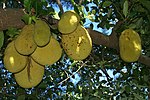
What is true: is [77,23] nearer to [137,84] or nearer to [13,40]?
[13,40]

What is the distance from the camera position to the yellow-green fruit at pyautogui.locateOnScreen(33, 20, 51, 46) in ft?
3.93

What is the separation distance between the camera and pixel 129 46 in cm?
152

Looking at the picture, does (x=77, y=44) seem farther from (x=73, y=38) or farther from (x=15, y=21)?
(x=15, y=21)

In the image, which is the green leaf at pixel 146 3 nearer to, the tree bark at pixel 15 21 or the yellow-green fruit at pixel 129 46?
the yellow-green fruit at pixel 129 46

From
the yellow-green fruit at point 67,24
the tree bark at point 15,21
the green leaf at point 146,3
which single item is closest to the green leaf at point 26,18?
the tree bark at point 15,21

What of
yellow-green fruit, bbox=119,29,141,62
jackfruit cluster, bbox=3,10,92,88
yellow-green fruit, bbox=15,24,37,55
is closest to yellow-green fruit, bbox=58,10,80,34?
jackfruit cluster, bbox=3,10,92,88

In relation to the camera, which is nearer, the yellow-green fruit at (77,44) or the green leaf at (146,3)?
the yellow-green fruit at (77,44)

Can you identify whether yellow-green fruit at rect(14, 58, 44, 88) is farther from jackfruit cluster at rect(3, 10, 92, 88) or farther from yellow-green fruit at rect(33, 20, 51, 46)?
yellow-green fruit at rect(33, 20, 51, 46)

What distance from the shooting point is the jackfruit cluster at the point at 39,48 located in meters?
1.23

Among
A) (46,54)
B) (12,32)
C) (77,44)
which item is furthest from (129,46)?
(12,32)

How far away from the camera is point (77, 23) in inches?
53.0

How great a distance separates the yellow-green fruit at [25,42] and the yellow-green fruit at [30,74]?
0.30 feet

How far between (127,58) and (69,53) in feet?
1.14

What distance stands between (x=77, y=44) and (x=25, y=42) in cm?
21
